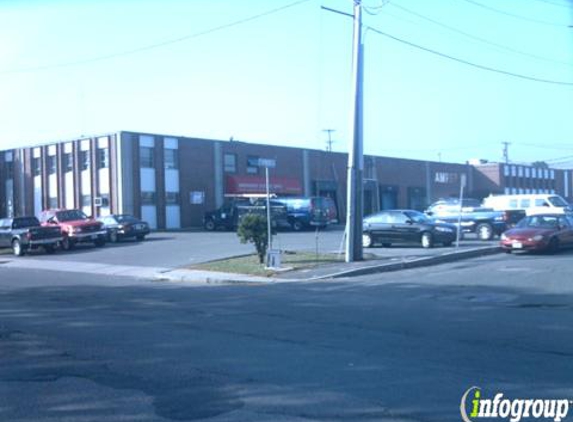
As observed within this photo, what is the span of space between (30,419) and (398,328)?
5802mm

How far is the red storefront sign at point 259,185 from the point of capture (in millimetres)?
53344

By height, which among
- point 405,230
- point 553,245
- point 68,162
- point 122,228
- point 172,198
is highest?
point 68,162

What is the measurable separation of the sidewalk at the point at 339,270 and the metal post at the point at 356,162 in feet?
2.07

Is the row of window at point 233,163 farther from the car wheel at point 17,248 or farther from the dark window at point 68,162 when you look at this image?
the car wheel at point 17,248

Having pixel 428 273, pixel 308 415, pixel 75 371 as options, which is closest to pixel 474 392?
pixel 308 415

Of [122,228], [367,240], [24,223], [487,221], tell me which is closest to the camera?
[367,240]

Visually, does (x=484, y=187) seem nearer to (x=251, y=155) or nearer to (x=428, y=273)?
(x=251, y=155)

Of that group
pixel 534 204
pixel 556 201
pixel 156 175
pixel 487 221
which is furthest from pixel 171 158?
pixel 556 201

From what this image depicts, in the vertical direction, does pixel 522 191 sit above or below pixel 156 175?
below

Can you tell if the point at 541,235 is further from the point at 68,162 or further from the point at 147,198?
the point at 68,162

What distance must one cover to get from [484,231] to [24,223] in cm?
2123

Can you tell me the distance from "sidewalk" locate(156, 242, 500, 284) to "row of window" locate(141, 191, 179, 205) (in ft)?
86.9

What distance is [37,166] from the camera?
55438 mm

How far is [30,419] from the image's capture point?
21.1 ft
